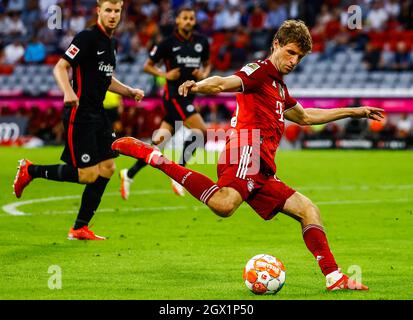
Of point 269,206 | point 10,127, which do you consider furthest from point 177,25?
point 10,127

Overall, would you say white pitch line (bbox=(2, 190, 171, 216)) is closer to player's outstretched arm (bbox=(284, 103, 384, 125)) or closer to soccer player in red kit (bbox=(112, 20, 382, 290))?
soccer player in red kit (bbox=(112, 20, 382, 290))

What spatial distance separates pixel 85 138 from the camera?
10.6 meters

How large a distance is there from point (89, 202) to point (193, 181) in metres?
2.84

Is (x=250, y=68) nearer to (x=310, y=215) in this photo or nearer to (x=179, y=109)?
(x=310, y=215)

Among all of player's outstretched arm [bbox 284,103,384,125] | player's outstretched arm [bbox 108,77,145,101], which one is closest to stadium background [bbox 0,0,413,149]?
player's outstretched arm [bbox 108,77,145,101]

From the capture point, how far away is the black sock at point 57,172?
10.7m

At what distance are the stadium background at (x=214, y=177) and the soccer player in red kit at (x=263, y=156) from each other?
23.1 inches

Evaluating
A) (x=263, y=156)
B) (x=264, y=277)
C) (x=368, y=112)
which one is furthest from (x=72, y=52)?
(x=264, y=277)

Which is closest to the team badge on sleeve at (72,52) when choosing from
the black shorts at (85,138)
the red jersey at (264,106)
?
the black shorts at (85,138)

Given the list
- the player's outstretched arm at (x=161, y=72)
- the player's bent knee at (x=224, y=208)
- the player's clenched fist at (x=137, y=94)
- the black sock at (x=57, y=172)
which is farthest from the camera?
the player's outstretched arm at (x=161, y=72)

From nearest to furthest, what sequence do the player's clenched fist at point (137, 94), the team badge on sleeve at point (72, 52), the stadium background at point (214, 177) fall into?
the stadium background at point (214, 177), the team badge on sleeve at point (72, 52), the player's clenched fist at point (137, 94)

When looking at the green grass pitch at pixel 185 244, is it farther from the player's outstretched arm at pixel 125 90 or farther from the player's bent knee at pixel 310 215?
the player's outstretched arm at pixel 125 90
